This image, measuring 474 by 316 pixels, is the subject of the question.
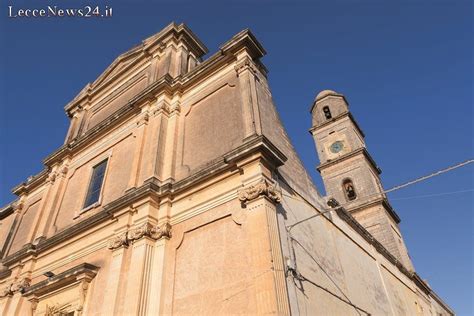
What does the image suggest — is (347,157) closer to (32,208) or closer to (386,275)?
(386,275)

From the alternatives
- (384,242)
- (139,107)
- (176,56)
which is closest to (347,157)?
(384,242)

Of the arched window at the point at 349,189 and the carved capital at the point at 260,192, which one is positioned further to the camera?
the arched window at the point at 349,189

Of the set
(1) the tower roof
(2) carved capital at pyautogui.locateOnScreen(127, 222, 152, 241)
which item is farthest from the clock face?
(2) carved capital at pyautogui.locateOnScreen(127, 222, 152, 241)

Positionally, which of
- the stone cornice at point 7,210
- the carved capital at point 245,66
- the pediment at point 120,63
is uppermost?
the pediment at point 120,63

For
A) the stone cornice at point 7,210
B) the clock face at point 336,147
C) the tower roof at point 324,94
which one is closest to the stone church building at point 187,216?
the stone cornice at point 7,210

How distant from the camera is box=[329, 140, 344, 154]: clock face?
25953mm

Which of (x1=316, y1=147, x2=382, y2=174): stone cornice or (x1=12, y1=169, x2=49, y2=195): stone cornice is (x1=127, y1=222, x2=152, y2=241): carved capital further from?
(x1=316, y1=147, x2=382, y2=174): stone cornice

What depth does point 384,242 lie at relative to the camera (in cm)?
2080

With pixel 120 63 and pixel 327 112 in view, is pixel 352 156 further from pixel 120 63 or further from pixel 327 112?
pixel 120 63

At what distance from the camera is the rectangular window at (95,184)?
38.6 ft

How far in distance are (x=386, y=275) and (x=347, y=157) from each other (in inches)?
459

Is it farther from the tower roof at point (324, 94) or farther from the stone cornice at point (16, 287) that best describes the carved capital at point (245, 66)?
the tower roof at point (324, 94)

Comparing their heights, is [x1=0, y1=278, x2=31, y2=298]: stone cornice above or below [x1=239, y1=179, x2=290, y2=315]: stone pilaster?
above

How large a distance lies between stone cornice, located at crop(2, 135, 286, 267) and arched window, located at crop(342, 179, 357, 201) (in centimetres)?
1740
